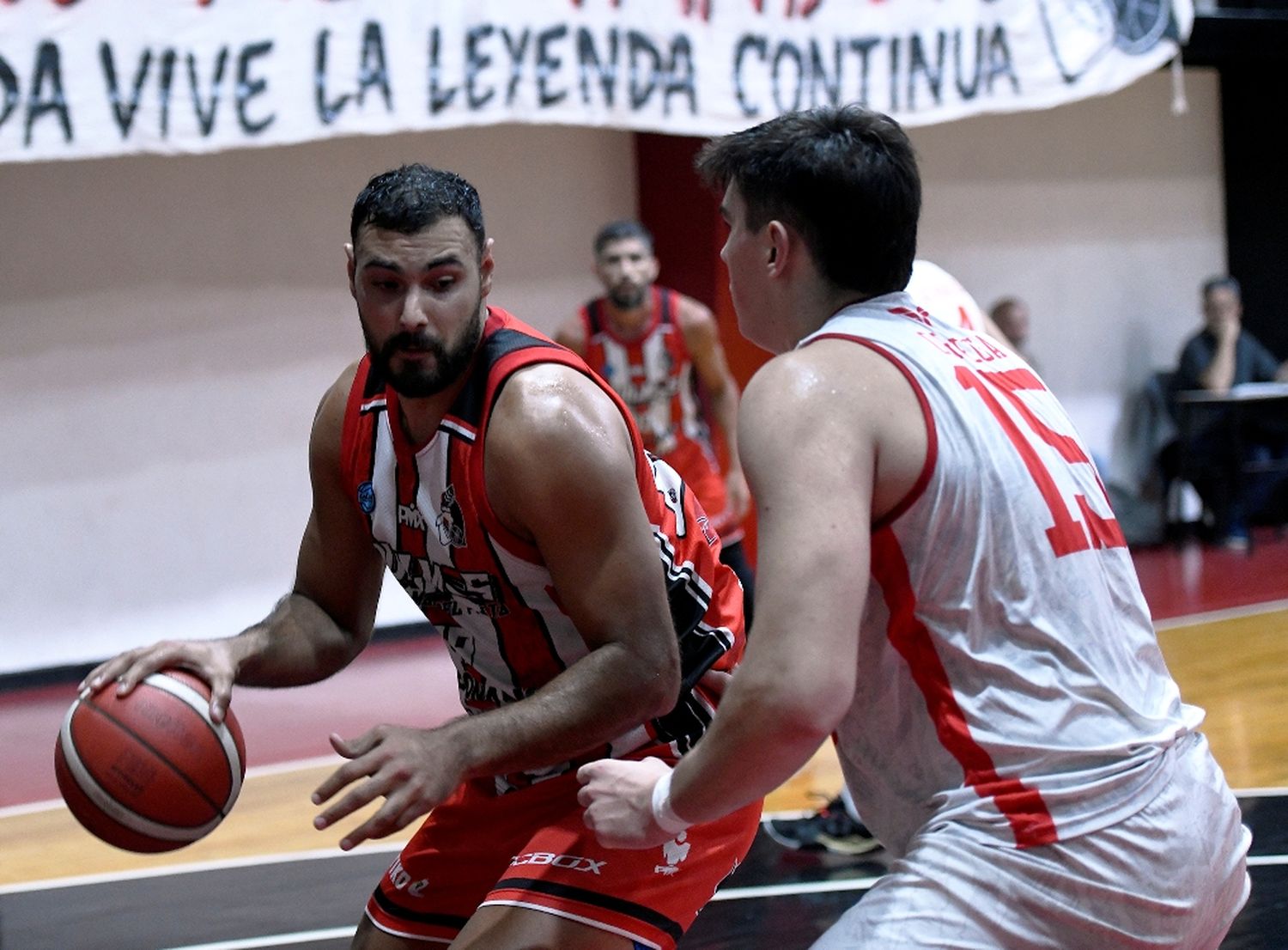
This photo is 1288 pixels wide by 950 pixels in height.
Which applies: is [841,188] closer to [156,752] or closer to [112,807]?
[156,752]

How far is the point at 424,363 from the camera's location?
2422mm

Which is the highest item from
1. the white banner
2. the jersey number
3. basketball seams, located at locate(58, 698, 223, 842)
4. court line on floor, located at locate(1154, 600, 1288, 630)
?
the white banner

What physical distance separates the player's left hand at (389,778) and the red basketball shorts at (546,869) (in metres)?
0.29

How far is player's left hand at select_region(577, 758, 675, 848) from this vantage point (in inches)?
72.2

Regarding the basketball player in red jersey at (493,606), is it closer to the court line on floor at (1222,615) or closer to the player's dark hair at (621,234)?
the player's dark hair at (621,234)

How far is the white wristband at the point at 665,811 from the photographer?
5.86 ft

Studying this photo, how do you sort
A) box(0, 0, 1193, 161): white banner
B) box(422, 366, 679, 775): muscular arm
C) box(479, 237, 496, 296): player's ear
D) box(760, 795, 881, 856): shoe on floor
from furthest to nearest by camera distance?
1. box(0, 0, 1193, 161): white banner
2. box(760, 795, 881, 856): shoe on floor
3. box(479, 237, 496, 296): player's ear
4. box(422, 366, 679, 775): muscular arm

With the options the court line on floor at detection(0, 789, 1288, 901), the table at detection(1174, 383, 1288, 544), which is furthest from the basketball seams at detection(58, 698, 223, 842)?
the table at detection(1174, 383, 1288, 544)

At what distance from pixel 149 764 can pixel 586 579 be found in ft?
2.28

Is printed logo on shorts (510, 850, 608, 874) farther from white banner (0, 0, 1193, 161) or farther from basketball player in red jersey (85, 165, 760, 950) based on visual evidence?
white banner (0, 0, 1193, 161)

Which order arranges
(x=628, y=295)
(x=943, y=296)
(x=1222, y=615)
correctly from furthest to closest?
(x=1222, y=615) < (x=628, y=295) < (x=943, y=296)

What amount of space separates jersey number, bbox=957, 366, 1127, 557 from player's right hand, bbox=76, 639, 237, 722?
125 centimetres

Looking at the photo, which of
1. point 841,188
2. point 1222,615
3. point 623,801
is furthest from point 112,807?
point 1222,615

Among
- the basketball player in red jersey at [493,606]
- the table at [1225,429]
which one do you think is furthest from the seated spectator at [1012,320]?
the basketball player in red jersey at [493,606]
